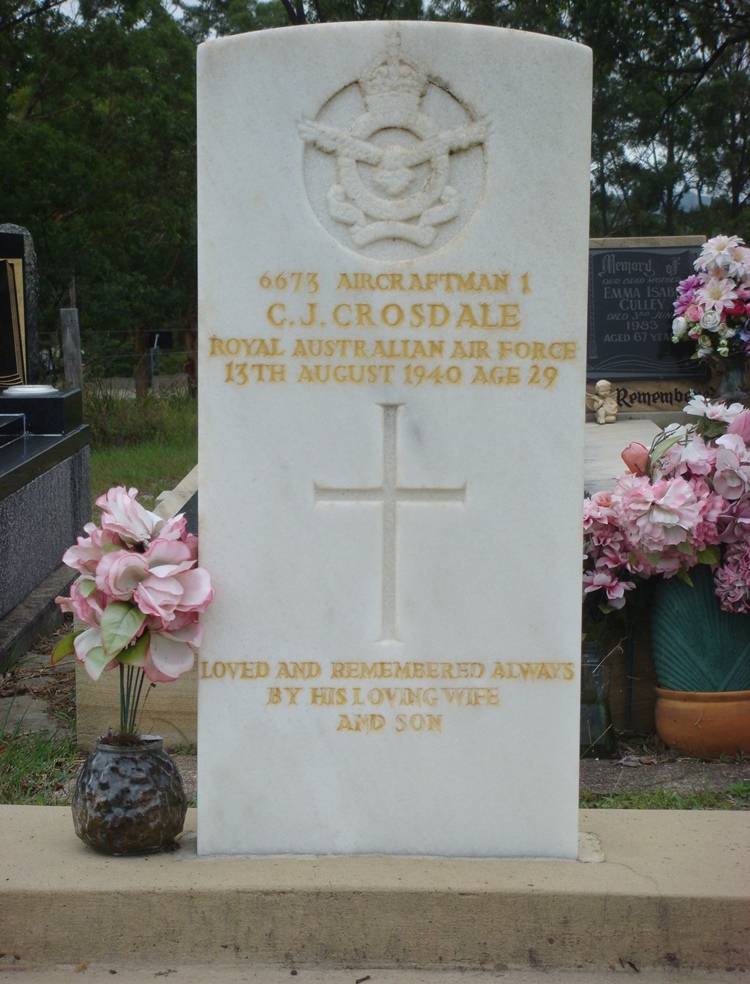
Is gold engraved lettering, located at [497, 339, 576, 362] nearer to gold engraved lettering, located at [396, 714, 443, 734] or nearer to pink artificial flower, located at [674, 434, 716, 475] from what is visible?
gold engraved lettering, located at [396, 714, 443, 734]

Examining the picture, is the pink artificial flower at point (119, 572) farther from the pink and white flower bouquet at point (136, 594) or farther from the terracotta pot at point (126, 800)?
the terracotta pot at point (126, 800)

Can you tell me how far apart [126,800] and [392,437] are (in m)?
1.04

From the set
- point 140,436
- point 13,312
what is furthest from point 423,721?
point 140,436

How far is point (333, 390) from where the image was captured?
9.42 feet

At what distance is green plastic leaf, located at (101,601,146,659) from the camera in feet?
9.03

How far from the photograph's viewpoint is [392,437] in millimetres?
2898

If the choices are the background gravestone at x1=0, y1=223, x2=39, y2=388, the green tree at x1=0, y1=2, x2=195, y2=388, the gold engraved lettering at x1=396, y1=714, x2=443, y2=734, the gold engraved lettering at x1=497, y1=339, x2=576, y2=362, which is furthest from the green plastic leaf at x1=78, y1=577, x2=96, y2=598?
the green tree at x1=0, y1=2, x2=195, y2=388

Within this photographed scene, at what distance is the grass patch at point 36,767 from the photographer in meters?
3.79

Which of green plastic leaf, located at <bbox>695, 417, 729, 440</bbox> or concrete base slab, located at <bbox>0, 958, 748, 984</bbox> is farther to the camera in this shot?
green plastic leaf, located at <bbox>695, 417, 729, 440</bbox>

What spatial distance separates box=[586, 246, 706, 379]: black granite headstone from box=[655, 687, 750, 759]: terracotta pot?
606 cm

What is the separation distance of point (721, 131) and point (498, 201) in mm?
31766

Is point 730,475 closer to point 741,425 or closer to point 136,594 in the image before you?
point 741,425

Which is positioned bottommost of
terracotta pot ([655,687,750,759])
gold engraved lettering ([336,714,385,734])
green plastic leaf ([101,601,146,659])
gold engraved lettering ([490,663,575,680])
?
terracotta pot ([655,687,750,759])

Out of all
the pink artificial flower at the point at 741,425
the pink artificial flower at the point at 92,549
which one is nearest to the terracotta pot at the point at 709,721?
the pink artificial flower at the point at 741,425
